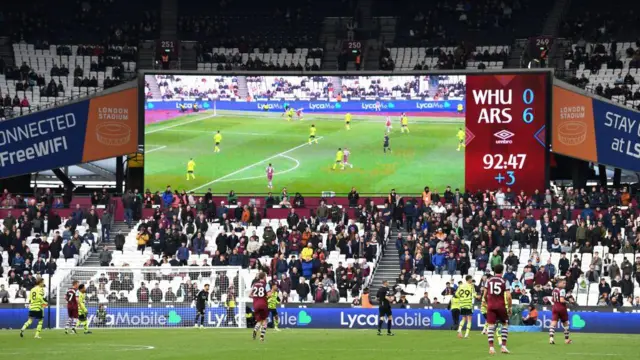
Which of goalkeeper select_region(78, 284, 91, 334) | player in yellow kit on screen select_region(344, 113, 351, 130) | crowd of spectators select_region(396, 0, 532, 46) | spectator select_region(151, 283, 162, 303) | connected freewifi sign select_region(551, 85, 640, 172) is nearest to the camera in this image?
goalkeeper select_region(78, 284, 91, 334)

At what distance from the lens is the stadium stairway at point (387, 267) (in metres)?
48.9

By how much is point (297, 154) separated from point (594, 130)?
12388 millimetres

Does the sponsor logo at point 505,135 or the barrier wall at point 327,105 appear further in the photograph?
the barrier wall at point 327,105

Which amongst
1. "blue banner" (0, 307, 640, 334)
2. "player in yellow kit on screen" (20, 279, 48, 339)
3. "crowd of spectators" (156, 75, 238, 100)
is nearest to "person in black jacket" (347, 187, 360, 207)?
"crowd of spectators" (156, 75, 238, 100)

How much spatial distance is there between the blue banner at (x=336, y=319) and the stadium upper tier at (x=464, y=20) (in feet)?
71.1

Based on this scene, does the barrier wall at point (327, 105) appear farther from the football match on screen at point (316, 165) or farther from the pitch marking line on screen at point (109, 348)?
the pitch marking line on screen at point (109, 348)

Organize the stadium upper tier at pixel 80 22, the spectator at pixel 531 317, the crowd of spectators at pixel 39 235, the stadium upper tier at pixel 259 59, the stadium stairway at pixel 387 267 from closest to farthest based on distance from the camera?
the spectator at pixel 531 317 → the stadium stairway at pixel 387 267 → the crowd of spectators at pixel 39 235 → the stadium upper tier at pixel 259 59 → the stadium upper tier at pixel 80 22

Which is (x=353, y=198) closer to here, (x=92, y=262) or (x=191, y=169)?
(x=191, y=169)

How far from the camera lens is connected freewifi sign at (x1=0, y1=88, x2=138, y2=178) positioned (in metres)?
57.3

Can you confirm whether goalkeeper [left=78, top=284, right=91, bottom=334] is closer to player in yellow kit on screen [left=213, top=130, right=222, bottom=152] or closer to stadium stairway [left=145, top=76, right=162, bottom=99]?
stadium stairway [left=145, top=76, right=162, bottom=99]

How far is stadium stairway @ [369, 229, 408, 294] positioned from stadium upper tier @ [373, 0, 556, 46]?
1420 centimetres

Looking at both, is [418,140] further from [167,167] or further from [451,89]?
[167,167]

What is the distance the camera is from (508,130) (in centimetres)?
5672

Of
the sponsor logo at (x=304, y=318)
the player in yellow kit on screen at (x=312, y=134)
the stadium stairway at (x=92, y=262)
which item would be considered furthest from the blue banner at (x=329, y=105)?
the sponsor logo at (x=304, y=318)
